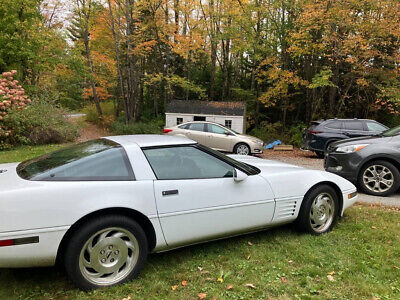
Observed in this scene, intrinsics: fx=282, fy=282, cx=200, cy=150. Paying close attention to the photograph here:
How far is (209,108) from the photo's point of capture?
18.2m

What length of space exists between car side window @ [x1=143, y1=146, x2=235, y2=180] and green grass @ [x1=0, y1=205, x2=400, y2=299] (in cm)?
95

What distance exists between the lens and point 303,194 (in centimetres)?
357

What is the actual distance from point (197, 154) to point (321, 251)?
1845 mm

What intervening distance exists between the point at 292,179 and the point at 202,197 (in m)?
1.31

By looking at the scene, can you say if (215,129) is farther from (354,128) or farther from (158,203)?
(158,203)

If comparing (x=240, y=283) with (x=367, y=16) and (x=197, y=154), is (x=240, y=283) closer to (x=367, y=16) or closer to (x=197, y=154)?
(x=197, y=154)

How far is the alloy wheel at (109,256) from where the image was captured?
249 cm

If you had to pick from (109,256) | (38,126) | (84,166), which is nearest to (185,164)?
(84,166)

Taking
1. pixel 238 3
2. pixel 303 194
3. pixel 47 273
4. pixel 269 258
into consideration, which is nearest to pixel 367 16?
pixel 238 3

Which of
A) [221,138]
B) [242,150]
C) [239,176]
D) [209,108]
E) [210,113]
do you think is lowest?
[242,150]

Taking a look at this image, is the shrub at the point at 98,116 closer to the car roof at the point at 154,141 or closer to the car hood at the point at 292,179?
the car roof at the point at 154,141

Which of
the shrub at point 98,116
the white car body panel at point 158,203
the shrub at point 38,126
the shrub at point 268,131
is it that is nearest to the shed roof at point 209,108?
the shrub at point 268,131

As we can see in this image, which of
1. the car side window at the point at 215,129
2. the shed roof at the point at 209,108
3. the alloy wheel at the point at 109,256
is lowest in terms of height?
the alloy wheel at the point at 109,256

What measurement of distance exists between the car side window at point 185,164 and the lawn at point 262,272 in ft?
3.12
